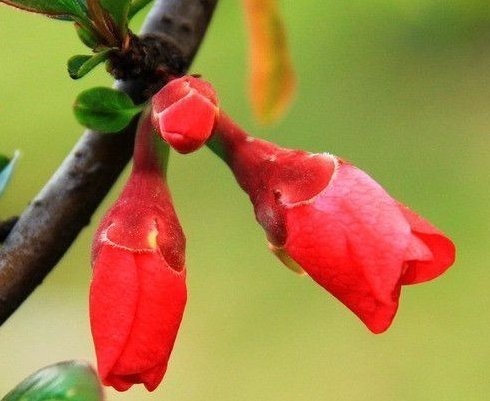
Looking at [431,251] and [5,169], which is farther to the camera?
[5,169]

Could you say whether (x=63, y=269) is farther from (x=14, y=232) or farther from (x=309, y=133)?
(x=14, y=232)

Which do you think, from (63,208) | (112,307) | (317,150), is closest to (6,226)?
(63,208)

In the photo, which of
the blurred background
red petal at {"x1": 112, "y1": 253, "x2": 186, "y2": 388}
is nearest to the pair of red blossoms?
red petal at {"x1": 112, "y1": 253, "x2": 186, "y2": 388}

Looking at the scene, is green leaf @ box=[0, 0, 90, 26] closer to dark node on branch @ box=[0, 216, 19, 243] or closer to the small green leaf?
the small green leaf

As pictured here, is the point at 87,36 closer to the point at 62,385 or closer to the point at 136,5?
the point at 136,5

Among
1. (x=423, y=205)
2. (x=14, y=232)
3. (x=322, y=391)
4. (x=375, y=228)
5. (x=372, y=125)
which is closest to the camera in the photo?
(x=375, y=228)

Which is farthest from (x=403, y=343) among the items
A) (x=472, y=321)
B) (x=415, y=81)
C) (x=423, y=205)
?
(x=415, y=81)
